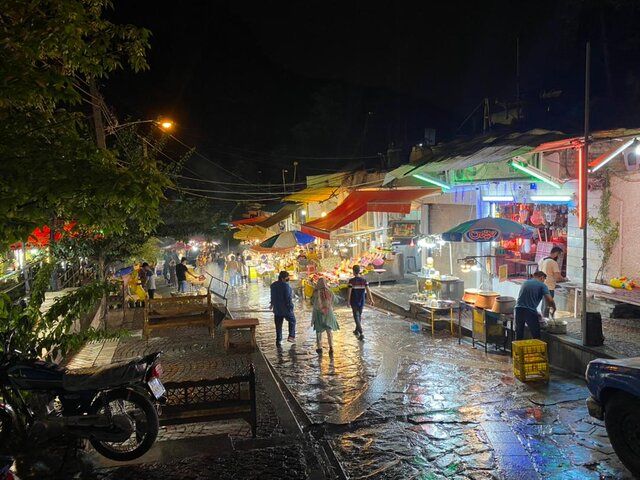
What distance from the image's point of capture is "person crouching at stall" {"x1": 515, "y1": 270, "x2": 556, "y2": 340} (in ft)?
33.4

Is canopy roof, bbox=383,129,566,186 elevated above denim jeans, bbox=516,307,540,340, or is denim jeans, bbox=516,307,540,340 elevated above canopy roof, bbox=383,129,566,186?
canopy roof, bbox=383,129,566,186

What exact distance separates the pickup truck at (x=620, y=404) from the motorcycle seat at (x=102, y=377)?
5.47 meters

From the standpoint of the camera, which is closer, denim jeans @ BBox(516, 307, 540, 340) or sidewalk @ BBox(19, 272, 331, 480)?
sidewalk @ BBox(19, 272, 331, 480)

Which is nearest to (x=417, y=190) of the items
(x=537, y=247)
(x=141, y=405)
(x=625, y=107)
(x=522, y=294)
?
(x=537, y=247)

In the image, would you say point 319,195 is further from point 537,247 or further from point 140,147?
point 537,247

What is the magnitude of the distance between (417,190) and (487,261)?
12.1ft

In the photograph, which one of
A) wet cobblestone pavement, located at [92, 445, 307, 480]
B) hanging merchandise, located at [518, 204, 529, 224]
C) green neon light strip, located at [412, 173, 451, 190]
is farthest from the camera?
green neon light strip, located at [412, 173, 451, 190]

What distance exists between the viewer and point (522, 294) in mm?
10328

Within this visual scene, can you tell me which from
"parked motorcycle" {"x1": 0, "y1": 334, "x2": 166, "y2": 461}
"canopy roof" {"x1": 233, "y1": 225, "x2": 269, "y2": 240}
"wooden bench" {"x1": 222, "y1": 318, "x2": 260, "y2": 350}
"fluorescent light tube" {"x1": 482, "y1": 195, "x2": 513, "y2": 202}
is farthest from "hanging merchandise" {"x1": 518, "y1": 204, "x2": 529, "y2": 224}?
"canopy roof" {"x1": 233, "y1": 225, "x2": 269, "y2": 240}

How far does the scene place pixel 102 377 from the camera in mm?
5914

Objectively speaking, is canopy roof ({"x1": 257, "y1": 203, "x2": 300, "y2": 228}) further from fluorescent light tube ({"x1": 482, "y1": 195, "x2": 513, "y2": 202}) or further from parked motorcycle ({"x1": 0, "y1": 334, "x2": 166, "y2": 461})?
parked motorcycle ({"x1": 0, "y1": 334, "x2": 166, "y2": 461})

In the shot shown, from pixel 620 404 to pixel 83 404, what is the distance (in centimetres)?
627

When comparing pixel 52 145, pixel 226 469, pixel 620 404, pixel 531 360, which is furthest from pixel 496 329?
pixel 52 145

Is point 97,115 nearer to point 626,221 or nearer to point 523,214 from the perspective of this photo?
point 523,214
